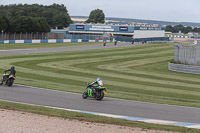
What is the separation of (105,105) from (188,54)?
63.1 ft

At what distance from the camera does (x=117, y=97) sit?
1956 centimetres

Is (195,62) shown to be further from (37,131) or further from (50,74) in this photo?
(37,131)

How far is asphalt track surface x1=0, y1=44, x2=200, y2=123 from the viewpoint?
50.2ft

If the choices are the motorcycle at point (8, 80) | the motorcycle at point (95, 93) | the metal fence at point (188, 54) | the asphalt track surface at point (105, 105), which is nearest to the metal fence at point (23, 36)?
the metal fence at point (188, 54)

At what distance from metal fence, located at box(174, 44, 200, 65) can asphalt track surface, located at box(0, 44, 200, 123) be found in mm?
16876

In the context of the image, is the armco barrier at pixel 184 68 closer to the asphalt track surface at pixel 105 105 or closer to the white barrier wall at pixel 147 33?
the asphalt track surface at pixel 105 105

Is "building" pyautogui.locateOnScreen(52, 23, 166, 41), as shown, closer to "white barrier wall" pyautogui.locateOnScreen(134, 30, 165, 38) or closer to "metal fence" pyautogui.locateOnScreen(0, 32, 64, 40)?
"white barrier wall" pyautogui.locateOnScreen(134, 30, 165, 38)

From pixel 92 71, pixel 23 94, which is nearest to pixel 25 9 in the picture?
pixel 92 71

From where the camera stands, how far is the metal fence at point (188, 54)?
110ft

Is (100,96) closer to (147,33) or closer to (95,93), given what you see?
(95,93)

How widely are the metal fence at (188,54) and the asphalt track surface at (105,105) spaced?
1688cm

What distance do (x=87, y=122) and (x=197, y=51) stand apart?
23648 millimetres

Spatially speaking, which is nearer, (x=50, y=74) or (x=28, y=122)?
(x=28, y=122)

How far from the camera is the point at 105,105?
17.2 metres
